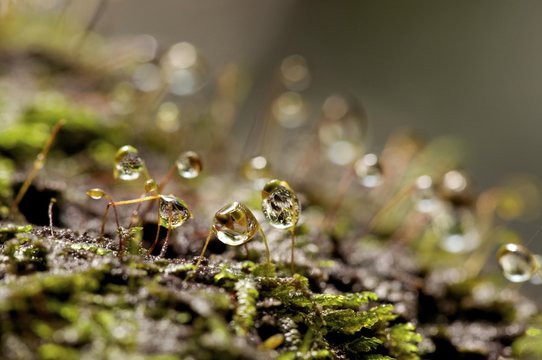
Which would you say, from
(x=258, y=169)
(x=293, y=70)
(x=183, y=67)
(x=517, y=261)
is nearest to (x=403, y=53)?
(x=293, y=70)

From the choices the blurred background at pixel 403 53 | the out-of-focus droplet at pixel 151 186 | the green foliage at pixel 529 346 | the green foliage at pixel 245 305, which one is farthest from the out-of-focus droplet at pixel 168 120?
the blurred background at pixel 403 53

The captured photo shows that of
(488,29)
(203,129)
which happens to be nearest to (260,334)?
(203,129)

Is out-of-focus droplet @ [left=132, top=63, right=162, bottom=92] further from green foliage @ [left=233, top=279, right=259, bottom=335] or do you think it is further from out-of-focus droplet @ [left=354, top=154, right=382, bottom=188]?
green foliage @ [left=233, top=279, right=259, bottom=335]

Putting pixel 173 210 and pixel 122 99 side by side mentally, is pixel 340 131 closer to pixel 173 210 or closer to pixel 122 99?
pixel 122 99

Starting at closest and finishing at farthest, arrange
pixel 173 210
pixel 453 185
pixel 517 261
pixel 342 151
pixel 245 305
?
1. pixel 245 305
2. pixel 173 210
3. pixel 517 261
4. pixel 453 185
5. pixel 342 151

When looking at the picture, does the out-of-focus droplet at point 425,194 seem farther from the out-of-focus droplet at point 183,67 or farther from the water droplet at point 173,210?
the out-of-focus droplet at point 183,67

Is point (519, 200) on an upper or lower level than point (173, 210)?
upper

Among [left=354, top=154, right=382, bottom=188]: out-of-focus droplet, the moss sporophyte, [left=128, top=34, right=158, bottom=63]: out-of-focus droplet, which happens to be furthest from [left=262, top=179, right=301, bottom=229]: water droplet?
[left=128, top=34, right=158, bottom=63]: out-of-focus droplet
